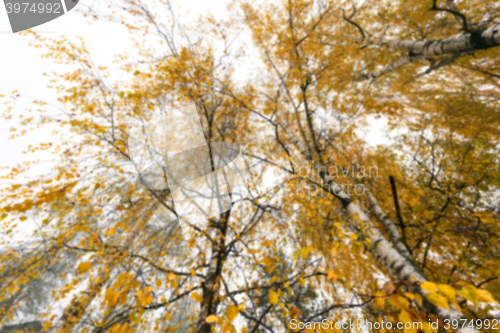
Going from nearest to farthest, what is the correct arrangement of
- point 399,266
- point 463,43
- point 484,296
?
point 484,296 < point 399,266 < point 463,43

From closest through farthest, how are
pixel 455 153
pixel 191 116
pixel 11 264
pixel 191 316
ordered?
pixel 11 264, pixel 191 316, pixel 191 116, pixel 455 153

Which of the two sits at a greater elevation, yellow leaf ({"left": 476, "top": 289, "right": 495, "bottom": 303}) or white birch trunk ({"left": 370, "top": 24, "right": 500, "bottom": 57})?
white birch trunk ({"left": 370, "top": 24, "right": 500, "bottom": 57})

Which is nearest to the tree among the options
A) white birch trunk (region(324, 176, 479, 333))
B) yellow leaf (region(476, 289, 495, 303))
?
white birch trunk (region(324, 176, 479, 333))

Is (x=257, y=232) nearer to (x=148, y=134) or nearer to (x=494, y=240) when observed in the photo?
(x=148, y=134)

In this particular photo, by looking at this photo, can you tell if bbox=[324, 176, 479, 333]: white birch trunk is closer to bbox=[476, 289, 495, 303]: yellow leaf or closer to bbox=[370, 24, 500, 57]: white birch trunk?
bbox=[476, 289, 495, 303]: yellow leaf

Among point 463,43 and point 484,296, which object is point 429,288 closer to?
point 484,296

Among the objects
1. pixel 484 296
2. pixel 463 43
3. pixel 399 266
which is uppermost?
pixel 463 43

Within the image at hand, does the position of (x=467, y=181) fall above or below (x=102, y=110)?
below

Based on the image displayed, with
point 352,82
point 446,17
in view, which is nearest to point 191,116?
point 352,82

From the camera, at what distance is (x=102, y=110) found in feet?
12.9

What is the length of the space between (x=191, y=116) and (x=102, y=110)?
2.21m

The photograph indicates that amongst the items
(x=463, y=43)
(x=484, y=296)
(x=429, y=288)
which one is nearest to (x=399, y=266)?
(x=484, y=296)

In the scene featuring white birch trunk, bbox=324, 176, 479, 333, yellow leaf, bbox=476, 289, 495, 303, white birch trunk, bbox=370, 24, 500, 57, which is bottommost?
yellow leaf, bbox=476, 289, 495, 303

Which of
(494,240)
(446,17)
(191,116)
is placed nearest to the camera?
(494,240)
